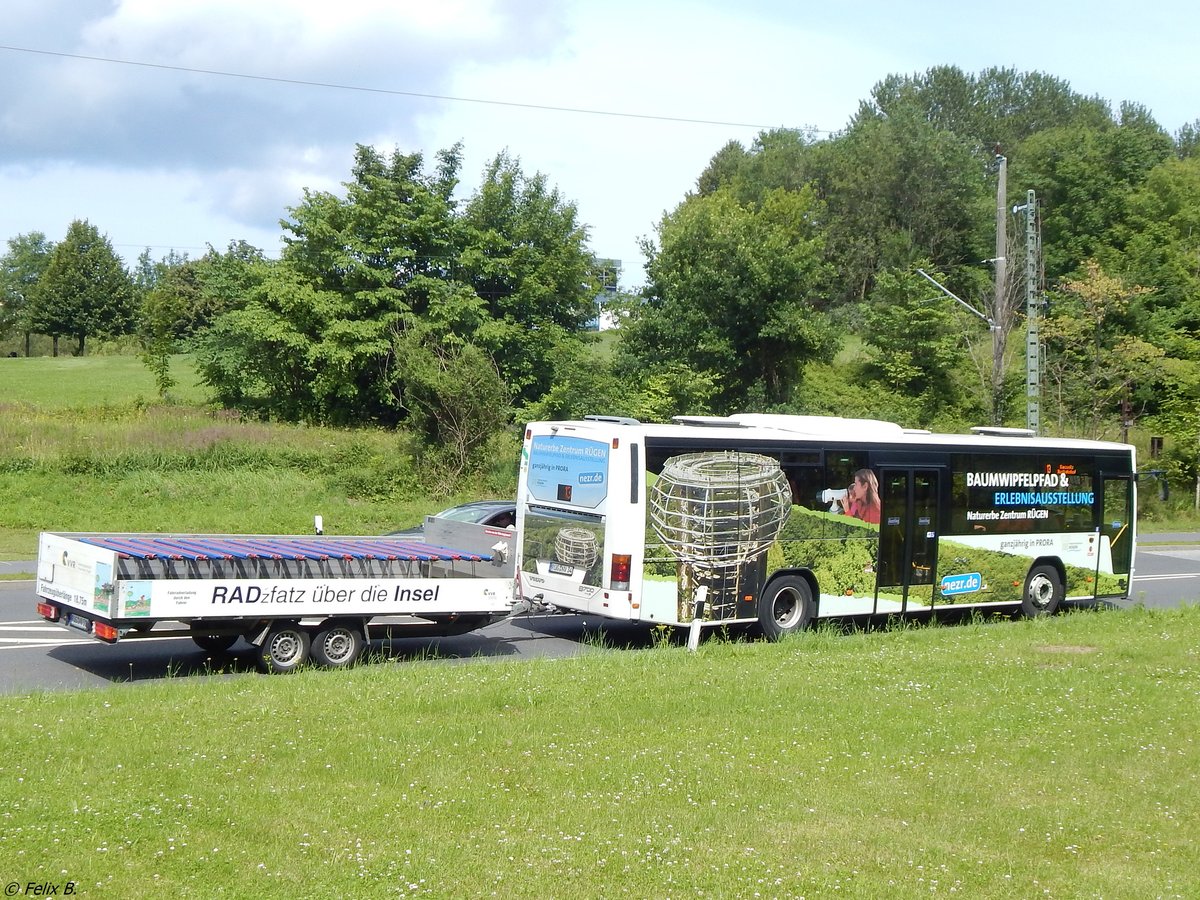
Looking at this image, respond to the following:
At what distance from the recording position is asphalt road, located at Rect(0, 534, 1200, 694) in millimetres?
12367

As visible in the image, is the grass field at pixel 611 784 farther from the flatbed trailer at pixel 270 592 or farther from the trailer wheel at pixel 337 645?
the trailer wheel at pixel 337 645

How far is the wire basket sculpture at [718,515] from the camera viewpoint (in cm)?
1473

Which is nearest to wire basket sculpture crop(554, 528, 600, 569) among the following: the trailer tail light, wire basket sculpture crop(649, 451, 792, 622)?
the trailer tail light

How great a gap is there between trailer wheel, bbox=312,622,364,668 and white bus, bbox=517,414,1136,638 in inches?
120

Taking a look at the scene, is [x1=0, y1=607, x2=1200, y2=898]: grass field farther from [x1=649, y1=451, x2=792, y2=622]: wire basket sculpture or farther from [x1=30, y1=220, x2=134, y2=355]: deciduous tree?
[x1=30, y1=220, x2=134, y2=355]: deciduous tree

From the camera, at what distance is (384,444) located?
3659 cm

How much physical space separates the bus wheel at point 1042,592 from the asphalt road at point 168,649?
6131 mm

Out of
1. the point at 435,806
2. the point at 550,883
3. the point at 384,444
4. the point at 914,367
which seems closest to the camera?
the point at 550,883

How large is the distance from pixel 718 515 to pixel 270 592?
5637 millimetres

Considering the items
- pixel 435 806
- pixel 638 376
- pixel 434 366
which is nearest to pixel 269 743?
pixel 435 806

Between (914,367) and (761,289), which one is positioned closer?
(761,289)

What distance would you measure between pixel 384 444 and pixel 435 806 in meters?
30.2

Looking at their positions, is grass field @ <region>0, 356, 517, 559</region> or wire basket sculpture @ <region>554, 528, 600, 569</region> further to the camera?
grass field @ <region>0, 356, 517, 559</region>

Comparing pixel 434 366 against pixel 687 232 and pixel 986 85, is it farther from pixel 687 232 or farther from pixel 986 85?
pixel 986 85
